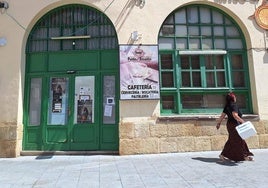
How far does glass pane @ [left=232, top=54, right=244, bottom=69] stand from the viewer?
898 cm

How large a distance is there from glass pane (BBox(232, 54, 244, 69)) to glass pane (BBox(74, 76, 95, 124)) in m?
4.56

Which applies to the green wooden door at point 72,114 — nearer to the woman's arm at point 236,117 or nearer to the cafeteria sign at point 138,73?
the cafeteria sign at point 138,73

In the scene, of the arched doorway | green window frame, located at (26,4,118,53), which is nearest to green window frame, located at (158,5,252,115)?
the arched doorway

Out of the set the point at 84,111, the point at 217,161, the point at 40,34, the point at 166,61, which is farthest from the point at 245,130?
the point at 40,34

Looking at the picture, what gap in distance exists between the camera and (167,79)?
8.58 meters

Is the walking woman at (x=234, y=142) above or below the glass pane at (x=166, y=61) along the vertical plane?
below

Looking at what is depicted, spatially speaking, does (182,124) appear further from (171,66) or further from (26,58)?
(26,58)

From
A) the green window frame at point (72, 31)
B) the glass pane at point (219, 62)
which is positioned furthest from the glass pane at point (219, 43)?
the green window frame at point (72, 31)

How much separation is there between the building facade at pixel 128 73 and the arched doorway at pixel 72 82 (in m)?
0.03

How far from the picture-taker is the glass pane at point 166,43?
870 centimetres

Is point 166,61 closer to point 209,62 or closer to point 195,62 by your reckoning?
point 195,62

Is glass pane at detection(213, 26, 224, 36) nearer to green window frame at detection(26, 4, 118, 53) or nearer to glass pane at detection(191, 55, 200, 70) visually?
glass pane at detection(191, 55, 200, 70)

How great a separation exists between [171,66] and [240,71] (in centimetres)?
229

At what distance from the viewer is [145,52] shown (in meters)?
8.30
